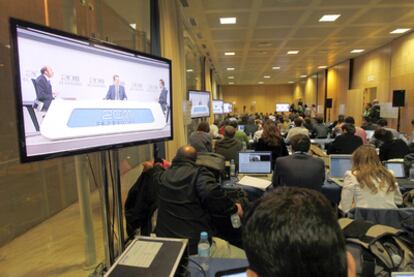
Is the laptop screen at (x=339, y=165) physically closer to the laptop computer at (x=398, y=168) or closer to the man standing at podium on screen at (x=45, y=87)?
the laptop computer at (x=398, y=168)

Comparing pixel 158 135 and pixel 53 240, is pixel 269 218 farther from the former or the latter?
pixel 53 240

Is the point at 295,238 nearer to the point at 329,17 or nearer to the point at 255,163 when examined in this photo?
the point at 255,163

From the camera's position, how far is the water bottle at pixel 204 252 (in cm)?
158

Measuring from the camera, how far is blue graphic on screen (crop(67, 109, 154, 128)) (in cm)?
142

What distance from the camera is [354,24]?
6.61 meters

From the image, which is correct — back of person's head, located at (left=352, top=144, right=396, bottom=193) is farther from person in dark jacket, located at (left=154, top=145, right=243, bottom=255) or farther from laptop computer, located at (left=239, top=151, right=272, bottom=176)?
person in dark jacket, located at (left=154, top=145, right=243, bottom=255)

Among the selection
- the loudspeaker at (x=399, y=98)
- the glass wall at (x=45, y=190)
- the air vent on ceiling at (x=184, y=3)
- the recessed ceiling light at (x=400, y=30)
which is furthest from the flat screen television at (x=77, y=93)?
the loudspeaker at (x=399, y=98)

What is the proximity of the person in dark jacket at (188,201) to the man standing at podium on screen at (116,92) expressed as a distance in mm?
780

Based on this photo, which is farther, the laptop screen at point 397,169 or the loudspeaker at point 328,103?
the loudspeaker at point 328,103

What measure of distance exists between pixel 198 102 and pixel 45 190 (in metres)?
4.21

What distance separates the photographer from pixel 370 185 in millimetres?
2846

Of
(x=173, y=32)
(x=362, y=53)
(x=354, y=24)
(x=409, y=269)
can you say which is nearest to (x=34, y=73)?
(x=409, y=269)

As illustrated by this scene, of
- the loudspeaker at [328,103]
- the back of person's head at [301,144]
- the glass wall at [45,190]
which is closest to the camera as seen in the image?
the glass wall at [45,190]

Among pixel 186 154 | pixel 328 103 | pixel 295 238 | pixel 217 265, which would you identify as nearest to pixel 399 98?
pixel 328 103
